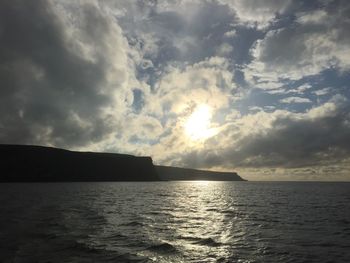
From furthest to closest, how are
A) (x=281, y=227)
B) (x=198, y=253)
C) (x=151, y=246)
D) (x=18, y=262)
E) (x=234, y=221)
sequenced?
1. (x=234, y=221)
2. (x=281, y=227)
3. (x=151, y=246)
4. (x=198, y=253)
5. (x=18, y=262)

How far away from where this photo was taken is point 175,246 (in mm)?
23641

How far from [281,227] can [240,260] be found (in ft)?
50.7

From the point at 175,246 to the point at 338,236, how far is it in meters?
16.4

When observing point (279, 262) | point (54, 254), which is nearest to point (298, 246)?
point (279, 262)

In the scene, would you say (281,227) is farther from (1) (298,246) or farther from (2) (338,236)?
(1) (298,246)

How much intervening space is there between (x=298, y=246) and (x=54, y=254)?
1806 centimetres

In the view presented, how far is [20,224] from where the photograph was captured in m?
31.8

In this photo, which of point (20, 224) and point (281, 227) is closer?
point (20, 224)

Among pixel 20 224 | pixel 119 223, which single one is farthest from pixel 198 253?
pixel 20 224

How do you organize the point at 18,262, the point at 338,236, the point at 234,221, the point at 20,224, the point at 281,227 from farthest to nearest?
the point at 234,221 < the point at 281,227 < the point at 20,224 < the point at 338,236 < the point at 18,262

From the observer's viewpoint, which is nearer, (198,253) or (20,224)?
(198,253)

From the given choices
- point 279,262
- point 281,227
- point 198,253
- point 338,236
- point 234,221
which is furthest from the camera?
point 234,221

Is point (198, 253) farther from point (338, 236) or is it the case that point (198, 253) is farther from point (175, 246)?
point (338, 236)

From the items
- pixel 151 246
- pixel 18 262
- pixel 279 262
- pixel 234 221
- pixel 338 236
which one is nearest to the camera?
pixel 18 262
